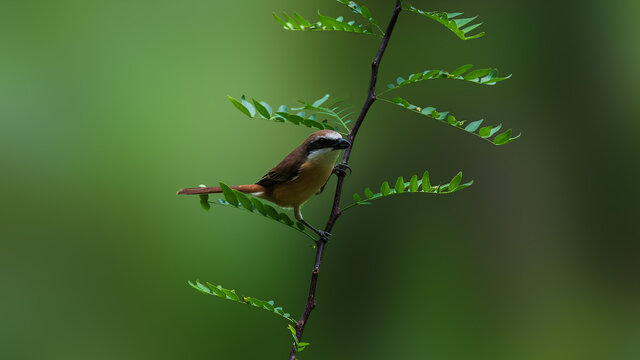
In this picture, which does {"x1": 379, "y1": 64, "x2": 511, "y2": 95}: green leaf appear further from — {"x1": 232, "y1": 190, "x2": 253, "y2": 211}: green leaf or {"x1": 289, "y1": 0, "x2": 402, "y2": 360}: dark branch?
{"x1": 232, "y1": 190, "x2": 253, "y2": 211}: green leaf

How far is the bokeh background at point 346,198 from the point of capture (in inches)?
86.0

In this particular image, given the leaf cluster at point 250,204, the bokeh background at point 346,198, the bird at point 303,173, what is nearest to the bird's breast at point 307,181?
the bird at point 303,173

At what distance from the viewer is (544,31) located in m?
2.36

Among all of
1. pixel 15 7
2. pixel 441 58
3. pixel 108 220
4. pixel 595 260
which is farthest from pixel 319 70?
pixel 595 260

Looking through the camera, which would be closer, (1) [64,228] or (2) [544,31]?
(1) [64,228]

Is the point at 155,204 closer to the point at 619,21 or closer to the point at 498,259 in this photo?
the point at 498,259

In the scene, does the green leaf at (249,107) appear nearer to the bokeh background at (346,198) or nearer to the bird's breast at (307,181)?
the bird's breast at (307,181)

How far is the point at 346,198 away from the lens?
2.36 metres

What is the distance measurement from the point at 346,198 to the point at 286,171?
123 cm

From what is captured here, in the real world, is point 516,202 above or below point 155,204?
above

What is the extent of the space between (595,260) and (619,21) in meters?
0.89

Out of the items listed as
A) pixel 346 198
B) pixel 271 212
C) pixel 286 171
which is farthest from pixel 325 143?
pixel 346 198

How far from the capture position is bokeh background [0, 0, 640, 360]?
7.17 feet

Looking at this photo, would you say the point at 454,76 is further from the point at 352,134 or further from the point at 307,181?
the point at 307,181
